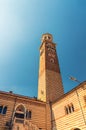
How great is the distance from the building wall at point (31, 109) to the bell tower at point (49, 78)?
1981 millimetres

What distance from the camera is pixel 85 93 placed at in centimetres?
1491

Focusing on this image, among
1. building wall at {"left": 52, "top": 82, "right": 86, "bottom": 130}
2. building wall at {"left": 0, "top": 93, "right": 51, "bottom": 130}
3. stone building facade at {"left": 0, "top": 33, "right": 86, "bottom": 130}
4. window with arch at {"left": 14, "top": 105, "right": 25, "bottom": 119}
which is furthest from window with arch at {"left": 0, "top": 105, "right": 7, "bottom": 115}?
building wall at {"left": 52, "top": 82, "right": 86, "bottom": 130}

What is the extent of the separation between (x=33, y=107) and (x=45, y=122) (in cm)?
278

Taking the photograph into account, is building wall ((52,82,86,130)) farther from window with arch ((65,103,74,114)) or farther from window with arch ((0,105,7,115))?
window with arch ((0,105,7,115))

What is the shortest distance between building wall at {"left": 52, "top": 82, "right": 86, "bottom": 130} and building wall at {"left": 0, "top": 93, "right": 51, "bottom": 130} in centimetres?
130

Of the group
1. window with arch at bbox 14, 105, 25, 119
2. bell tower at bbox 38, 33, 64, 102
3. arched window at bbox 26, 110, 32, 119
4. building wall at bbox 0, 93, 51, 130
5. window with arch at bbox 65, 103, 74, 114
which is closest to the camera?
window with arch at bbox 65, 103, 74, 114

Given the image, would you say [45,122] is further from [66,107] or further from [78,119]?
[78,119]

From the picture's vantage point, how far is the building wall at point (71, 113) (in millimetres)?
14137

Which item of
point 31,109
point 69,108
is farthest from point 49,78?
point 69,108

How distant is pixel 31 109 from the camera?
18.8 metres

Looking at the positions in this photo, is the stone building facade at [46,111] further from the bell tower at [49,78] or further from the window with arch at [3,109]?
the bell tower at [49,78]

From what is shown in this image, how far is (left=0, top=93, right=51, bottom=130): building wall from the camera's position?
16.9m

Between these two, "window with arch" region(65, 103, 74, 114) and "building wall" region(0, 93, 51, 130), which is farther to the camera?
"building wall" region(0, 93, 51, 130)

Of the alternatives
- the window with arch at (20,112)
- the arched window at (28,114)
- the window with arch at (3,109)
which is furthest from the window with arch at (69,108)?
the window with arch at (3,109)
